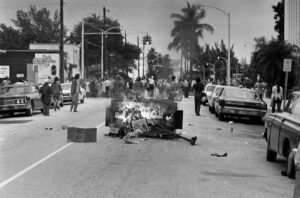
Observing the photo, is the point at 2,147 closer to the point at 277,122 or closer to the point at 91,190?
the point at 91,190

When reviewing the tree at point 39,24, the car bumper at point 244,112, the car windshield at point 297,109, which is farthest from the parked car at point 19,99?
the tree at point 39,24

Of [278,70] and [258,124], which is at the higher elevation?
[278,70]

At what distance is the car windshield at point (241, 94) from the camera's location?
907 inches

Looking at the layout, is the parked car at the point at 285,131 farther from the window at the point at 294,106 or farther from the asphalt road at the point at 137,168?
the asphalt road at the point at 137,168

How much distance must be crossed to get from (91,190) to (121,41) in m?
67.2

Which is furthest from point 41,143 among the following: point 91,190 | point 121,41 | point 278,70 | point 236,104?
point 121,41

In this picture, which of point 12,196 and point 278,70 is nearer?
point 12,196

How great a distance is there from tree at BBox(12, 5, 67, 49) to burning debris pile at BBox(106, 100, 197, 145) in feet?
305

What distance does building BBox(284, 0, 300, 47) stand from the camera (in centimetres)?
4697

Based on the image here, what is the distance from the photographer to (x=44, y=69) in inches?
Result: 1966

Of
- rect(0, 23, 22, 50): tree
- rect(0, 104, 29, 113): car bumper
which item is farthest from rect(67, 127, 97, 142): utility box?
rect(0, 23, 22, 50): tree

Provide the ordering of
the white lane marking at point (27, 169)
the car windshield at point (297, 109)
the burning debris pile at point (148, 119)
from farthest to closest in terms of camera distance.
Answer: the burning debris pile at point (148, 119), the car windshield at point (297, 109), the white lane marking at point (27, 169)

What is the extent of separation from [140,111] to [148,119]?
1.04 ft

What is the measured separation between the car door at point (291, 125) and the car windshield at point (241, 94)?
12078 millimetres
